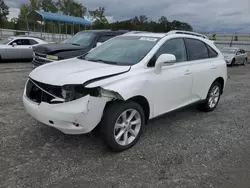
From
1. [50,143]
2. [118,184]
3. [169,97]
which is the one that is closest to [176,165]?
[118,184]

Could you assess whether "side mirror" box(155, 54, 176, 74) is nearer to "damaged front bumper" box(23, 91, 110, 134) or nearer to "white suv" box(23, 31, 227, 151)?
"white suv" box(23, 31, 227, 151)

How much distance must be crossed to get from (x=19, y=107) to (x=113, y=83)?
120 inches

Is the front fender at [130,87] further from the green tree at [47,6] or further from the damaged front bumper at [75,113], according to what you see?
the green tree at [47,6]

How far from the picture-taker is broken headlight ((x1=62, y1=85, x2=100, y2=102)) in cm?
306

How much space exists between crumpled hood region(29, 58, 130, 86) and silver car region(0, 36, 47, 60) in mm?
10250

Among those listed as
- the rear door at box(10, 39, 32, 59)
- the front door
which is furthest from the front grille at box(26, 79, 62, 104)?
the rear door at box(10, 39, 32, 59)

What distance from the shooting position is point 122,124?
3473 mm

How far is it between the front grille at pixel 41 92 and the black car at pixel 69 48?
434 cm

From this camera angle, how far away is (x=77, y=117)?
9.95ft

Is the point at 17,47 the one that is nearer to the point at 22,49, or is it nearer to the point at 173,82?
the point at 22,49

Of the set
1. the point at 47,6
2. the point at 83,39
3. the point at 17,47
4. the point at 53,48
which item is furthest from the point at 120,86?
the point at 47,6

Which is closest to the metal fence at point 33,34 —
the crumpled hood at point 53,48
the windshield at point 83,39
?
the windshield at point 83,39

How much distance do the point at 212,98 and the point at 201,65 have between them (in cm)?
108

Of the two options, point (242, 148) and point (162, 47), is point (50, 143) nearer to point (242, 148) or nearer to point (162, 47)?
point (162, 47)
